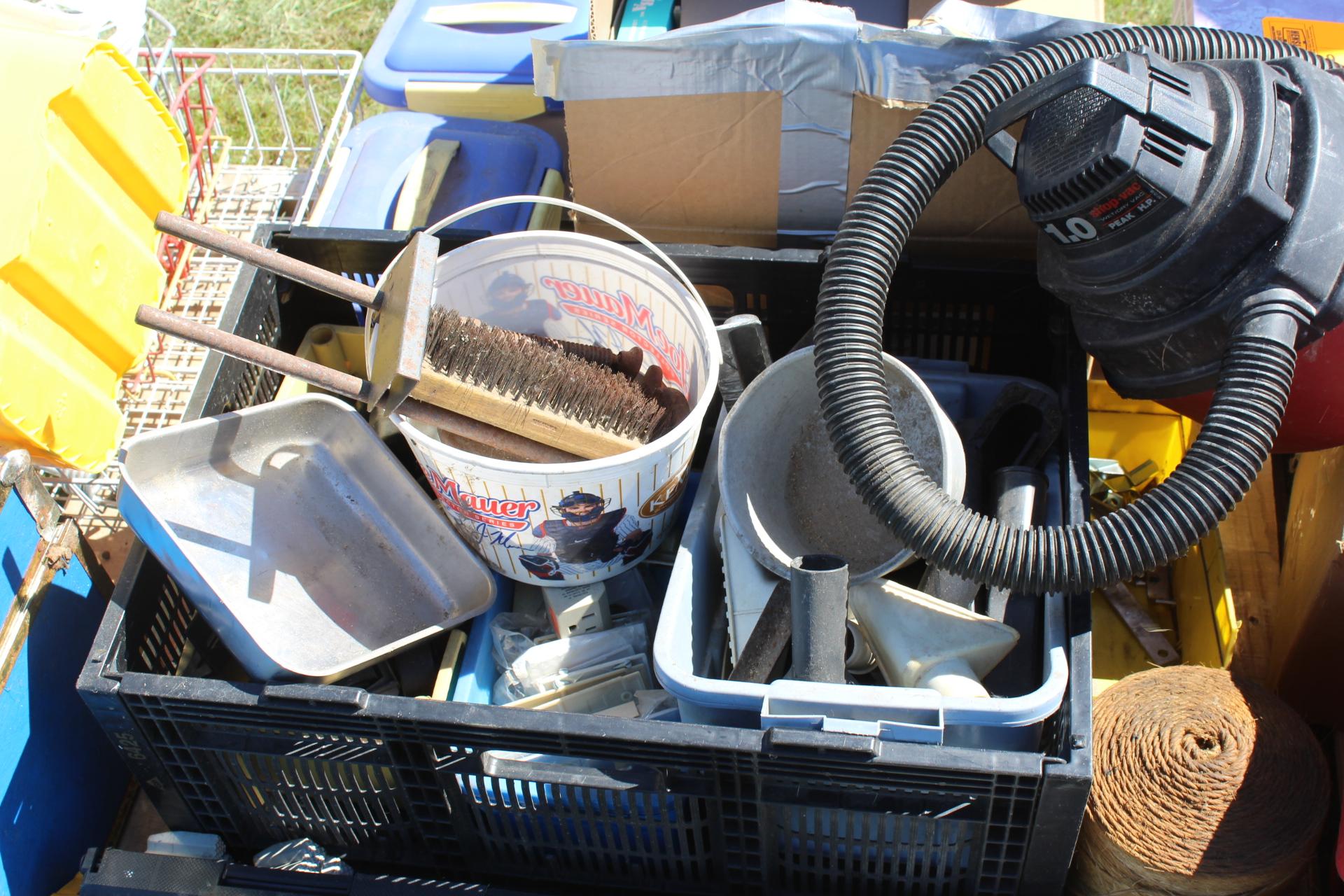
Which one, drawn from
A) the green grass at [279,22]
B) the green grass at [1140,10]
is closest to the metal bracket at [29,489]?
the green grass at [279,22]

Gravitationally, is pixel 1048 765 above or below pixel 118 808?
above

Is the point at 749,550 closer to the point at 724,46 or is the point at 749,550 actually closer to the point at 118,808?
the point at 724,46

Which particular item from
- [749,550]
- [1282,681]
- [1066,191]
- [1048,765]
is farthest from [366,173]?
[1282,681]

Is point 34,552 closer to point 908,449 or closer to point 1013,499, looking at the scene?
point 908,449

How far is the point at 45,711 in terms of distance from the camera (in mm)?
1420

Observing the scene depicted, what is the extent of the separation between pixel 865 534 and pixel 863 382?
28 cm

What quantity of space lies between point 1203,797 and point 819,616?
46cm

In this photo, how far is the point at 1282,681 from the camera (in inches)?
58.2

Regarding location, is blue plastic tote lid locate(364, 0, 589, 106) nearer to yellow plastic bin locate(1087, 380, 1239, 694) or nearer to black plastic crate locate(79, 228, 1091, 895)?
black plastic crate locate(79, 228, 1091, 895)

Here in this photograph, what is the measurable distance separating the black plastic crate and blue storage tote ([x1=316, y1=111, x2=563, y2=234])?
0.45m

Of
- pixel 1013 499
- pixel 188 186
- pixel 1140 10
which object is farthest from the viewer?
pixel 1140 10

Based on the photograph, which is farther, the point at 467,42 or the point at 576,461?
the point at 467,42

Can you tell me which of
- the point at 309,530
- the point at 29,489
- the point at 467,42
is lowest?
the point at 309,530

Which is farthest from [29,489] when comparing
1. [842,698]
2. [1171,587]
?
[1171,587]
